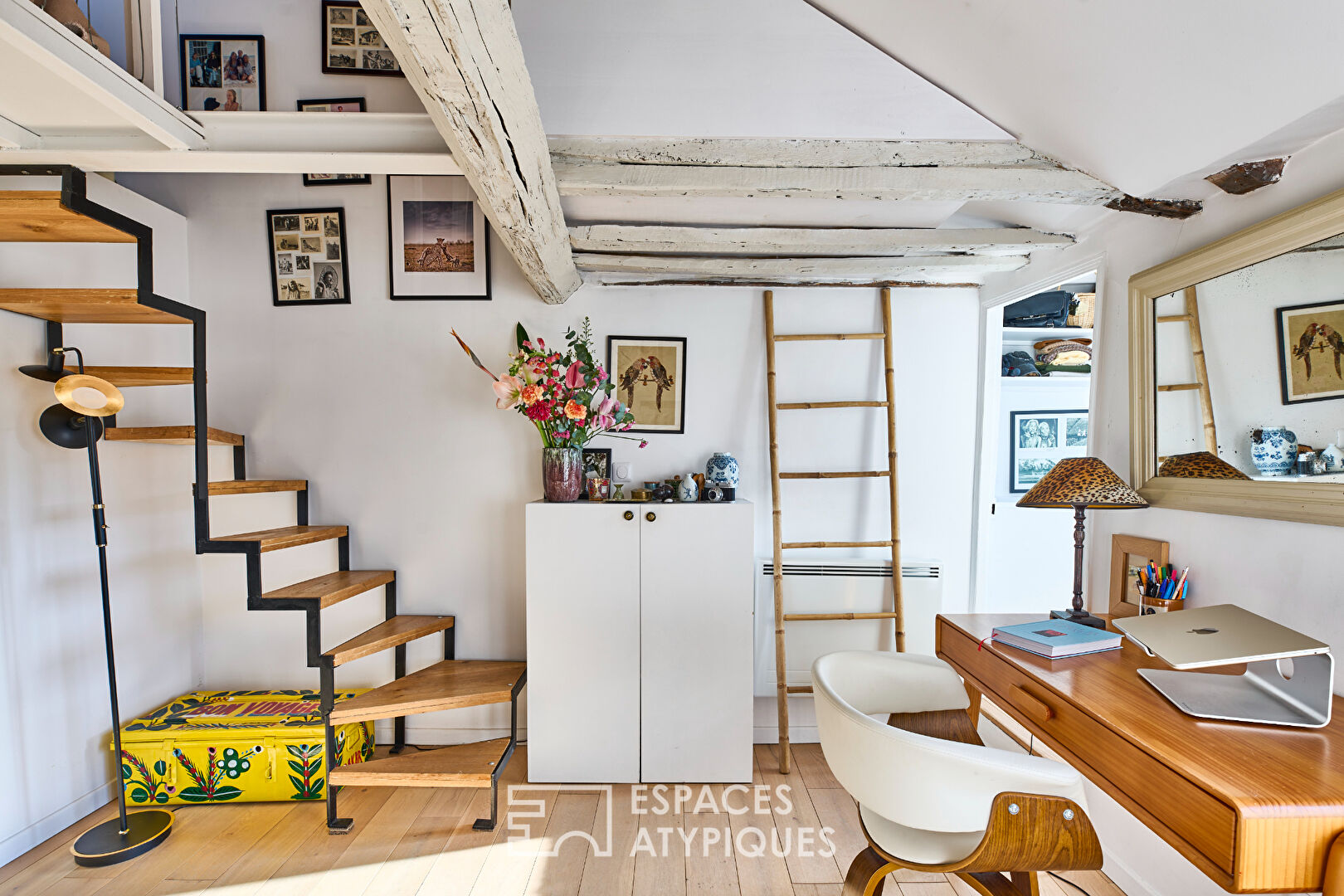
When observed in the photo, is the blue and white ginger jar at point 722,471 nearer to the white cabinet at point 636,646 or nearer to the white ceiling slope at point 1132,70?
the white cabinet at point 636,646

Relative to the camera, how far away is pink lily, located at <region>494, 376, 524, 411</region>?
2.63 meters

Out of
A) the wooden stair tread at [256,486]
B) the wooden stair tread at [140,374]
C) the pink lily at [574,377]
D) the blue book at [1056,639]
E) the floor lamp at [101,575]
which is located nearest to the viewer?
the blue book at [1056,639]

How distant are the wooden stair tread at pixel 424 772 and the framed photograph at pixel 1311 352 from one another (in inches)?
103

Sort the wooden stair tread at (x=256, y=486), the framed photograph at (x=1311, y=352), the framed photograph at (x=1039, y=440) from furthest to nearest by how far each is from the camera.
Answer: the framed photograph at (x=1039, y=440), the wooden stair tread at (x=256, y=486), the framed photograph at (x=1311, y=352)

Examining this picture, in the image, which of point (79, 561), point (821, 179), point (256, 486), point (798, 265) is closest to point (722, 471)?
point (798, 265)

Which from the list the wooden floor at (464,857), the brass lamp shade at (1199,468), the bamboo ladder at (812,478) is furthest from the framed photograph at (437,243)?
the brass lamp shade at (1199,468)

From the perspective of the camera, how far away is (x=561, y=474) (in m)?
2.71

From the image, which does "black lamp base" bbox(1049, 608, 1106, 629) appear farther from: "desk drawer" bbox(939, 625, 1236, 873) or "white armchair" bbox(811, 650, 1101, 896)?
"white armchair" bbox(811, 650, 1101, 896)

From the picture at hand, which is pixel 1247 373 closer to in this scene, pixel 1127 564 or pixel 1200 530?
pixel 1200 530

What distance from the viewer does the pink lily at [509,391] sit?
8.63 ft

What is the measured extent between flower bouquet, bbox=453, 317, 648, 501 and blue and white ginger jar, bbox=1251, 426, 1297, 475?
6.50 feet

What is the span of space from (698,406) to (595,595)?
1.00 m

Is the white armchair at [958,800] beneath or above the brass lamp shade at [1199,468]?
beneath

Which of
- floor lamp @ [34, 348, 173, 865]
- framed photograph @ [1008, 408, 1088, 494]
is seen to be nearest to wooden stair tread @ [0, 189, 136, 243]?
floor lamp @ [34, 348, 173, 865]
